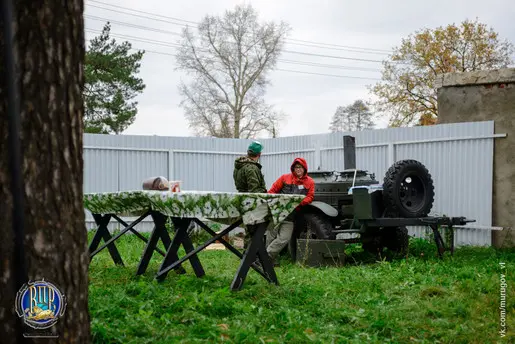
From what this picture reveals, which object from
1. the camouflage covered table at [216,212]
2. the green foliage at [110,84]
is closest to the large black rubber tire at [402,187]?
the camouflage covered table at [216,212]

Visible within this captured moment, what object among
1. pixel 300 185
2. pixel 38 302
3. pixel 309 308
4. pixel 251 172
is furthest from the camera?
pixel 251 172

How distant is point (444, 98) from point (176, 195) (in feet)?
23.3

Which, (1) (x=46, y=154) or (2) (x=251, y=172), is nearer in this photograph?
(1) (x=46, y=154)

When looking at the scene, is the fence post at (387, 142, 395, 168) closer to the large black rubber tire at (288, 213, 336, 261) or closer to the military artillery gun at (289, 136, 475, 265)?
the military artillery gun at (289, 136, 475, 265)

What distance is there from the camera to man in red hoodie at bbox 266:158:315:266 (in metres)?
8.87

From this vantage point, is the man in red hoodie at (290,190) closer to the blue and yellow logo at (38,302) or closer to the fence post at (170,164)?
the fence post at (170,164)

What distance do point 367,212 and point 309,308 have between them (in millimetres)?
3654

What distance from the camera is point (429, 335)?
4.70m

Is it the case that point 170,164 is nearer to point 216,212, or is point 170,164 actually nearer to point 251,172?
point 251,172

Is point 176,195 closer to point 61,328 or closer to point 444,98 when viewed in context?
point 61,328

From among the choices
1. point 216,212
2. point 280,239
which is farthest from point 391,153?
point 216,212

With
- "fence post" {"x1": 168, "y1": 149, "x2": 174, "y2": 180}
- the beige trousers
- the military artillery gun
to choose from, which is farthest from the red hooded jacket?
"fence post" {"x1": 168, "y1": 149, "x2": 174, "y2": 180}

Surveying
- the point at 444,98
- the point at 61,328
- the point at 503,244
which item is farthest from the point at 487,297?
the point at 444,98

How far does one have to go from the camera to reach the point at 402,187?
902cm
